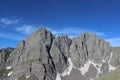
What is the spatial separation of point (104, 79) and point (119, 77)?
51.4ft

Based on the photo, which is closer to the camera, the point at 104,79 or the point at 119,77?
the point at 119,77

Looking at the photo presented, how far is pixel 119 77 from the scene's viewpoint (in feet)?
523

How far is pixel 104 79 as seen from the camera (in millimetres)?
172750

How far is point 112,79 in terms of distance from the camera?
164125 mm

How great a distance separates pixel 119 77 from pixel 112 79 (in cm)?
627

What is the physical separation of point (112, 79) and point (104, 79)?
31.4 feet
